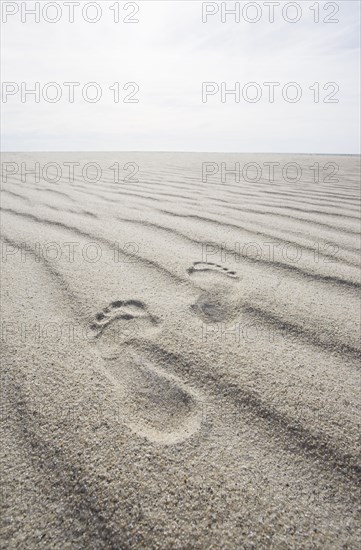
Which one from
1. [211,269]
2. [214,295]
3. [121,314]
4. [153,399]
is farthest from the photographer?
[211,269]

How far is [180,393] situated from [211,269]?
2.39 ft

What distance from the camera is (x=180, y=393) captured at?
0.82 m

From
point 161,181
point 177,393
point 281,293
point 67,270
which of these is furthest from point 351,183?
point 177,393

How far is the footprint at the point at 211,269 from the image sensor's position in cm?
143

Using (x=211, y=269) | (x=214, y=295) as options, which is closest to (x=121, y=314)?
(x=214, y=295)

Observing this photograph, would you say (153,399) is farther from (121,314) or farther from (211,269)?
(211,269)

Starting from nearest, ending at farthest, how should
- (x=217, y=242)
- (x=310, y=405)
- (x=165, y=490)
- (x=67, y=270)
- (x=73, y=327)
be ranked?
(x=165, y=490), (x=310, y=405), (x=73, y=327), (x=67, y=270), (x=217, y=242)

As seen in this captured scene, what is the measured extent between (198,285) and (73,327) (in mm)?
490

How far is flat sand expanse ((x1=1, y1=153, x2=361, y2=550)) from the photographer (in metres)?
0.57

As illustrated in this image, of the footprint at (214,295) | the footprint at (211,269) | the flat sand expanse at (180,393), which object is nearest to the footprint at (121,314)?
the flat sand expanse at (180,393)

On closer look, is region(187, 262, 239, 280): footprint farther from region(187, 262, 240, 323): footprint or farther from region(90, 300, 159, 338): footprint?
region(90, 300, 159, 338): footprint

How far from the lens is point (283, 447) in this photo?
69 centimetres

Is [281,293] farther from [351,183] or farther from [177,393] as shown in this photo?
[351,183]

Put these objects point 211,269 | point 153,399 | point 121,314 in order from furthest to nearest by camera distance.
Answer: point 211,269 → point 121,314 → point 153,399
